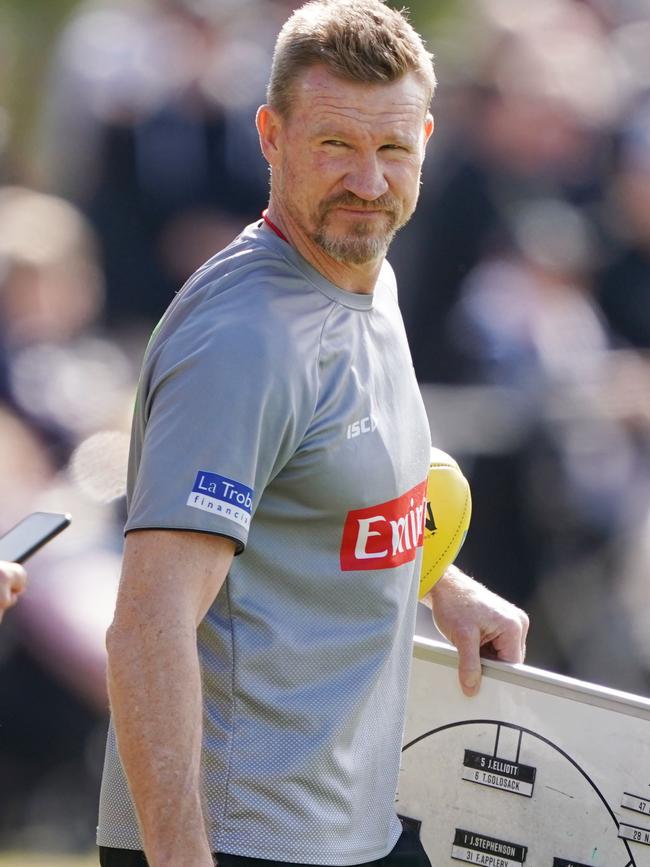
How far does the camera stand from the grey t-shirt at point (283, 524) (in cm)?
173

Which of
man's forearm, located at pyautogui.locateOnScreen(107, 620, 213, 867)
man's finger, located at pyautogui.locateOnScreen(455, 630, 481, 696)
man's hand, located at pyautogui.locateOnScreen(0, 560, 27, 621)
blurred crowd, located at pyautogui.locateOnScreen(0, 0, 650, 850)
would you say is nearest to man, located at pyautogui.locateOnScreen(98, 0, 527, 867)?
man's forearm, located at pyautogui.locateOnScreen(107, 620, 213, 867)

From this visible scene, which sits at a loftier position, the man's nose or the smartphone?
the man's nose

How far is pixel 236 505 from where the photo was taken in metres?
1.72

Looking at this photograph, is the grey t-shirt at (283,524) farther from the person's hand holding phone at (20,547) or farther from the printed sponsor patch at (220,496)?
the person's hand holding phone at (20,547)

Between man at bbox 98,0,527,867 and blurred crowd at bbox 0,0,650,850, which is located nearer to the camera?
man at bbox 98,0,527,867

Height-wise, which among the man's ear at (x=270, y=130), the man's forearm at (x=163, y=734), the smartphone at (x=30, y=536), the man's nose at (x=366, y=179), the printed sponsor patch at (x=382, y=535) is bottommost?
the man's forearm at (x=163, y=734)

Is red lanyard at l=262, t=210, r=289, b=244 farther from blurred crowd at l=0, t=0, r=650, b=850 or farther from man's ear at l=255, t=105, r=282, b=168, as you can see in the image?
blurred crowd at l=0, t=0, r=650, b=850

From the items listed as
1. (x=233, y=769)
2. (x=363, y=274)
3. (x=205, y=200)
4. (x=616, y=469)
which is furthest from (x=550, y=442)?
(x=233, y=769)

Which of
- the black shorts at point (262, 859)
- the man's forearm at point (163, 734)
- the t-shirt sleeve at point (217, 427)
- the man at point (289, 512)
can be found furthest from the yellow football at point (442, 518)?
the man's forearm at point (163, 734)

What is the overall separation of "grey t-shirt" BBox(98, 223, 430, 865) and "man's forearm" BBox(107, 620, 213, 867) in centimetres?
16

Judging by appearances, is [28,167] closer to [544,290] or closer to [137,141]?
[137,141]

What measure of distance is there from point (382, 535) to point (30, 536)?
0.61 metres

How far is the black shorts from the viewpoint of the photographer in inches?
73.0

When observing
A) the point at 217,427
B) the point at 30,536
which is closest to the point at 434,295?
the point at 30,536
